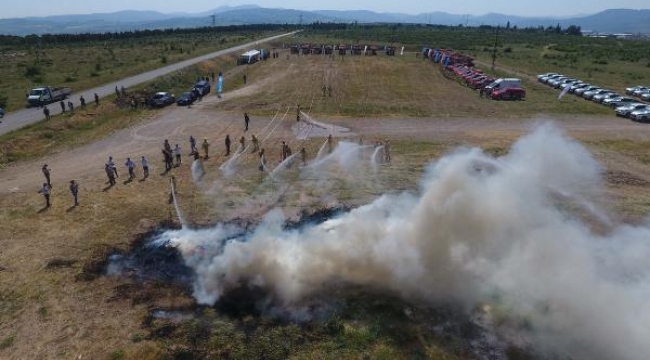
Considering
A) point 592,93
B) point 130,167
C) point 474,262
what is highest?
point 592,93

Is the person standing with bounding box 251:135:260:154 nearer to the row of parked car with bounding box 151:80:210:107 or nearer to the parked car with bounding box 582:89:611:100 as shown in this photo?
the row of parked car with bounding box 151:80:210:107

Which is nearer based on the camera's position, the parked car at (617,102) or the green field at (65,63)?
the parked car at (617,102)

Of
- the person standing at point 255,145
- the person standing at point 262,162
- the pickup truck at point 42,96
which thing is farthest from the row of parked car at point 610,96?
the pickup truck at point 42,96

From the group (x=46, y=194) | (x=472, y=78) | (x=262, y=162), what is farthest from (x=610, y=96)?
(x=46, y=194)

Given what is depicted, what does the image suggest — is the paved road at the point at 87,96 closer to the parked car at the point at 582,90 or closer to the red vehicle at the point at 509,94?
the red vehicle at the point at 509,94

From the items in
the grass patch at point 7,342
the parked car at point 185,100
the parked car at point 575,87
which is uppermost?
the parked car at point 575,87

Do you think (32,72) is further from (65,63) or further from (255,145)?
(255,145)
